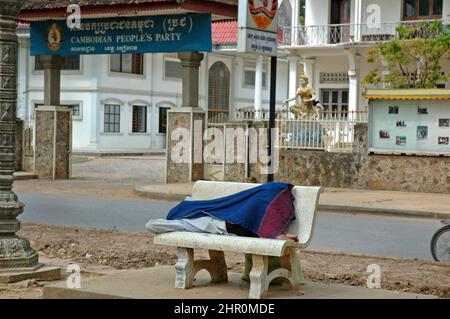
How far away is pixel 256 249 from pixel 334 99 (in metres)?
30.1

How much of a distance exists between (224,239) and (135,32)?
639 inches

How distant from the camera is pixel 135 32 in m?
22.7

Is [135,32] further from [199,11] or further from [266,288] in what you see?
[266,288]

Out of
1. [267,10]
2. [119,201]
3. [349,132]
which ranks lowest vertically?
[119,201]

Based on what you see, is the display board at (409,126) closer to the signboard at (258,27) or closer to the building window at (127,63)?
the signboard at (258,27)

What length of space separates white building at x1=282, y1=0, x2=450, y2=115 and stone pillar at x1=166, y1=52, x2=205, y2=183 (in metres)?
11.8

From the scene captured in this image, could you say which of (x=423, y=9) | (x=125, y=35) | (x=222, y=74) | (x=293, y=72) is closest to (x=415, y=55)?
(x=423, y=9)

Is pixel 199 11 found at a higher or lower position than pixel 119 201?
higher

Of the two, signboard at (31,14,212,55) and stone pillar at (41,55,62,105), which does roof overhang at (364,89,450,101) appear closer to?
signboard at (31,14,212,55)

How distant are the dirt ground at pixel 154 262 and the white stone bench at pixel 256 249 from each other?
142cm

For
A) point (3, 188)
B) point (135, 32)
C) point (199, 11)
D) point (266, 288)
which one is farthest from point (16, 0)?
point (135, 32)

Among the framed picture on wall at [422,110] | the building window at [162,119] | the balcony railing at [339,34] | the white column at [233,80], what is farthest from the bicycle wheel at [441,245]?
the white column at [233,80]

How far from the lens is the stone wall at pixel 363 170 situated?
20328 mm

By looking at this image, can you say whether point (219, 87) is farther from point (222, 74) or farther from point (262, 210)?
point (262, 210)
